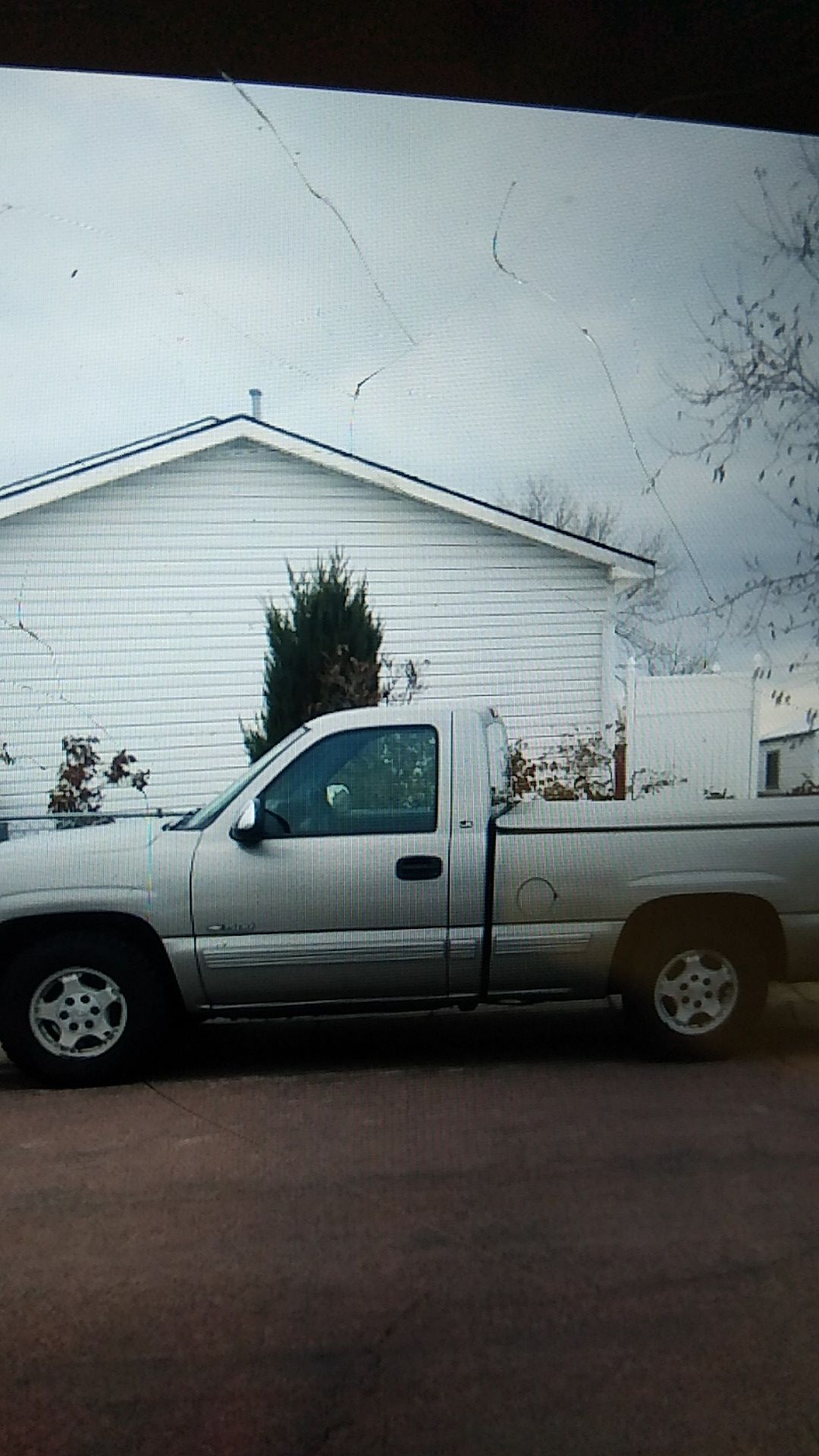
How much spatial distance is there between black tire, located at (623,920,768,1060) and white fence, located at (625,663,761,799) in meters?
0.72

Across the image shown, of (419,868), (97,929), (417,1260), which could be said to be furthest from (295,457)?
(417,1260)

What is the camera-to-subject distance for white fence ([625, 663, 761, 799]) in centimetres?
693

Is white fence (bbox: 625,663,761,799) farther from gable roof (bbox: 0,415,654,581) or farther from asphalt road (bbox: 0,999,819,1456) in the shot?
asphalt road (bbox: 0,999,819,1456)

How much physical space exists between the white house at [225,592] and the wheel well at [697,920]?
1185 mm

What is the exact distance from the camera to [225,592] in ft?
24.1

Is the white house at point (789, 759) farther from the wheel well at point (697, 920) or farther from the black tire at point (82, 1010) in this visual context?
the black tire at point (82, 1010)

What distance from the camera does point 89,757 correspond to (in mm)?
7234

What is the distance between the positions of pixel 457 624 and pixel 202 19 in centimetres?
311

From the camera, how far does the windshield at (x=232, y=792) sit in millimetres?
6453

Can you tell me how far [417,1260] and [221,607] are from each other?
13.7 ft

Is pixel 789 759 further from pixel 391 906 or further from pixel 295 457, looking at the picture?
pixel 295 457

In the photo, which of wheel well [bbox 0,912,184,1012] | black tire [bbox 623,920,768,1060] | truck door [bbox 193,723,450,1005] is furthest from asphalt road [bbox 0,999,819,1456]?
wheel well [bbox 0,912,184,1012]

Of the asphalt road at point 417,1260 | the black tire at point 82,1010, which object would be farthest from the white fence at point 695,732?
the black tire at point 82,1010

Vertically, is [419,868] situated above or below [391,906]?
above
